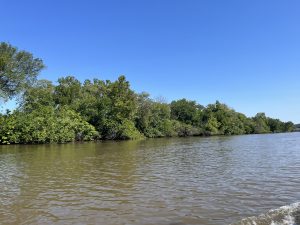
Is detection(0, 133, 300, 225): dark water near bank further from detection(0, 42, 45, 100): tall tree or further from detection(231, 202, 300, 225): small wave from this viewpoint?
detection(0, 42, 45, 100): tall tree

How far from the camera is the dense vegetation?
43500mm

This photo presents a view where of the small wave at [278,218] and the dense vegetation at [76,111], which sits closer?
the small wave at [278,218]

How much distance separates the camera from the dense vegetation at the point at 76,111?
143 ft

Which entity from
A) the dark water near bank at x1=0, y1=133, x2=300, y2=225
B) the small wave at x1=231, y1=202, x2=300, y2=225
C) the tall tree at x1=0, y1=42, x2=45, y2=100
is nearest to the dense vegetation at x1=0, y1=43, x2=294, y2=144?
the tall tree at x1=0, y1=42, x2=45, y2=100

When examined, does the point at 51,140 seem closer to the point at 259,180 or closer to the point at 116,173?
the point at 116,173

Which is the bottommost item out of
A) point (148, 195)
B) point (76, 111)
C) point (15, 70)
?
point (148, 195)

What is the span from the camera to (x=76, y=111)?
5822 centimetres

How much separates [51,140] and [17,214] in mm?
39071

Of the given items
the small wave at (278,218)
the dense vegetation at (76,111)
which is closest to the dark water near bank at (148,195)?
the small wave at (278,218)

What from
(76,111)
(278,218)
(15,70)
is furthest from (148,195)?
(76,111)

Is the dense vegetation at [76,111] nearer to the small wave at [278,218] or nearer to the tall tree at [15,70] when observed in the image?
the tall tree at [15,70]

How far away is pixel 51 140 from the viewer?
46156mm

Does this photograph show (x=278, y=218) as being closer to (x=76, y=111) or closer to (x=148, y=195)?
(x=148, y=195)

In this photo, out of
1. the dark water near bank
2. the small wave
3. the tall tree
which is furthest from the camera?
the tall tree
